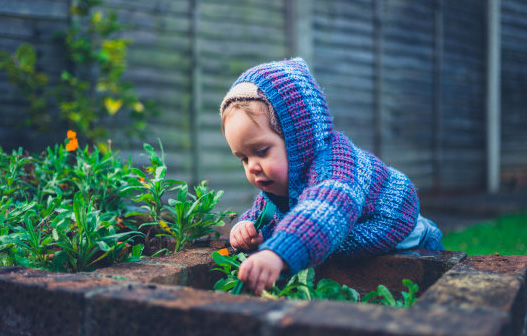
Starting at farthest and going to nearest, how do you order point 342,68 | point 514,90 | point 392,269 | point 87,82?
point 514,90 < point 342,68 < point 87,82 < point 392,269

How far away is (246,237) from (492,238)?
3098 mm

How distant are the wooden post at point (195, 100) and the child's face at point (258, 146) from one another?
3.27m

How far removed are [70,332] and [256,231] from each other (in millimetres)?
752

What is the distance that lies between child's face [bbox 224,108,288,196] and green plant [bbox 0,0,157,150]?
8.54ft

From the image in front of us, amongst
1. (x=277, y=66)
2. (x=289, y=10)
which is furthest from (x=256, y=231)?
(x=289, y=10)

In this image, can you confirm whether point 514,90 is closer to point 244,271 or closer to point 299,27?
point 299,27

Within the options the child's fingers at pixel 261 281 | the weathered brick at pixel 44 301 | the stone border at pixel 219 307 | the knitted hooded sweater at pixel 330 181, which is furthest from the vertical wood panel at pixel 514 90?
the weathered brick at pixel 44 301

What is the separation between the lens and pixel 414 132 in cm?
713

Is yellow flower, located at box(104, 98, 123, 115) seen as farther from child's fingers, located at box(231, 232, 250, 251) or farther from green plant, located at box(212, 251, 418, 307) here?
green plant, located at box(212, 251, 418, 307)

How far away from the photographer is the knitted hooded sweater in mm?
1578

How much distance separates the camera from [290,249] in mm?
1400

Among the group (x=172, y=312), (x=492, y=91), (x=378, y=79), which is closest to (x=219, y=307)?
(x=172, y=312)

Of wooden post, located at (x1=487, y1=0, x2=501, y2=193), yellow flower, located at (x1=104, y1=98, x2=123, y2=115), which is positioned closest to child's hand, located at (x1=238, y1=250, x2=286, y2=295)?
yellow flower, located at (x1=104, y1=98, x2=123, y2=115)

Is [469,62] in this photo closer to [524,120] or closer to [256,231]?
[524,120]
